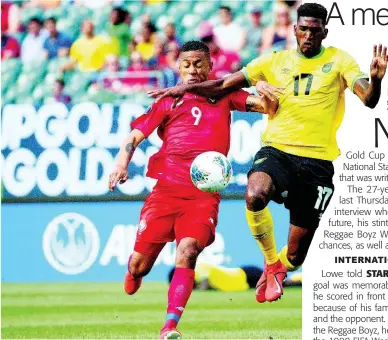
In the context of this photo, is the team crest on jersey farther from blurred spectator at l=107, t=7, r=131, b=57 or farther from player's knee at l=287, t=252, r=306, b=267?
blurred spectator at l=107, t=7, r=131, b=57

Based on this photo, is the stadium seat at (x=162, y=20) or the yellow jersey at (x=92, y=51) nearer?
the yellow jersey at (x=92, y=51)

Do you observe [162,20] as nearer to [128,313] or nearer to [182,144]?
[128,313]

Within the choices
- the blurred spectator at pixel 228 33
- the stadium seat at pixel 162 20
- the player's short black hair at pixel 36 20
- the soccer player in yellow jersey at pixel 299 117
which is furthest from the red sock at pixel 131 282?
the player's short black hair at pixel 36 20

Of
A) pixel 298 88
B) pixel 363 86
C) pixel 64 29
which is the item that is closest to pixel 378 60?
pixel 363 86

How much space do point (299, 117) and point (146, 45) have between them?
25.6ft

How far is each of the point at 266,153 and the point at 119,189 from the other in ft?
18.4

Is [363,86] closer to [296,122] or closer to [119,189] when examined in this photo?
[296,122]

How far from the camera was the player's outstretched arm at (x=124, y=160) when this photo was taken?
327 inches

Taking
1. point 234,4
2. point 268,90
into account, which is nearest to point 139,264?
point 268,90

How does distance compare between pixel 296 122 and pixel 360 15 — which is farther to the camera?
pixel 360 15

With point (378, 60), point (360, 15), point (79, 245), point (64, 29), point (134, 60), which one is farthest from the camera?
point (64, 29)

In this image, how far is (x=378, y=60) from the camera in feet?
26.3

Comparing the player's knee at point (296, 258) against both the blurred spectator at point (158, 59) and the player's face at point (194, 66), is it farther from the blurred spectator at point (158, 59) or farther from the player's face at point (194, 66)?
the blurred spectator at point (158, 59)

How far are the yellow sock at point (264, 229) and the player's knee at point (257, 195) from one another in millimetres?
203
